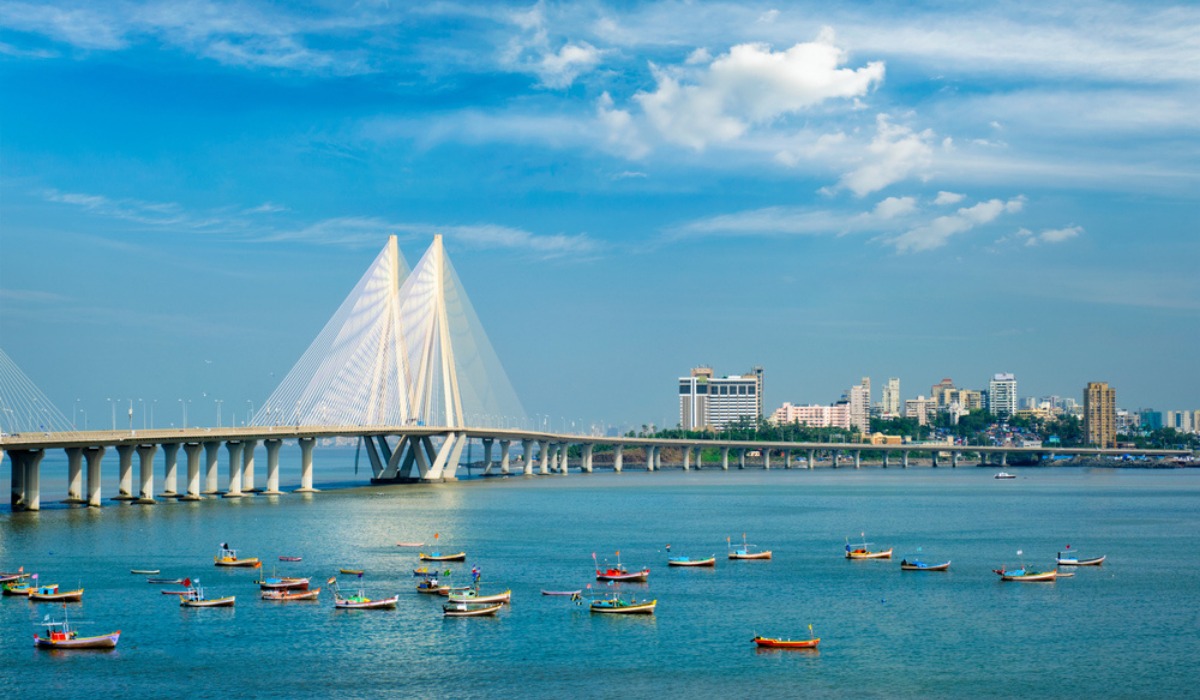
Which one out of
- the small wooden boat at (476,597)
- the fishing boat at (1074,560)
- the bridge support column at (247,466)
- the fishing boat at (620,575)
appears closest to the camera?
the small wooden boat at (476,597)

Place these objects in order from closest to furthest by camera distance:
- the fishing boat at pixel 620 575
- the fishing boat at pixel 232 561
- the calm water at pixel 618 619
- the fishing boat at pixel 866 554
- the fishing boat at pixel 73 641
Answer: the calm water at pixel 618 619
the fishing boat at pixel 73 641
the fishing boat at pixel 620 575
the fishing boat at pixel 232 561
the fishing boat at pixel 866 554

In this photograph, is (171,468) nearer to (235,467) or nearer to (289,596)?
(235,467)

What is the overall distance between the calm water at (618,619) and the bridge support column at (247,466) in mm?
16688

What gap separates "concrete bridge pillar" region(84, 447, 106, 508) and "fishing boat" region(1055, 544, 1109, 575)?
68214 millimetres

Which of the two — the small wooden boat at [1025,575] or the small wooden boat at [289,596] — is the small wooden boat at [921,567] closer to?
the small wooden boat at [1025,575]

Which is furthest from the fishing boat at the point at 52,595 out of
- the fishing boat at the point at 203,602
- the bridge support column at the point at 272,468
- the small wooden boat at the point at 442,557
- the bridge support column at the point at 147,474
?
the bridge support column at the point at 272,468

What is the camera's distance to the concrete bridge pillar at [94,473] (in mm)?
102562

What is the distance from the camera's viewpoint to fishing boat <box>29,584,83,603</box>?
5756cm

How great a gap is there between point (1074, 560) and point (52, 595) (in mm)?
51024

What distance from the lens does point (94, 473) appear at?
4035 inches

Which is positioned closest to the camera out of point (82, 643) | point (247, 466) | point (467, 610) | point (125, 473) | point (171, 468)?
point (82, 643)

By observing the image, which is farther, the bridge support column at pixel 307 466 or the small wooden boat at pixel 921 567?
the bridge support column at pixel 307 466

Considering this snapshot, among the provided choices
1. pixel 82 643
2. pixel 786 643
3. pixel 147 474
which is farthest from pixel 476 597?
pixel 147 474

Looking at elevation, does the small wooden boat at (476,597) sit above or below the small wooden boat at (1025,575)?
above
